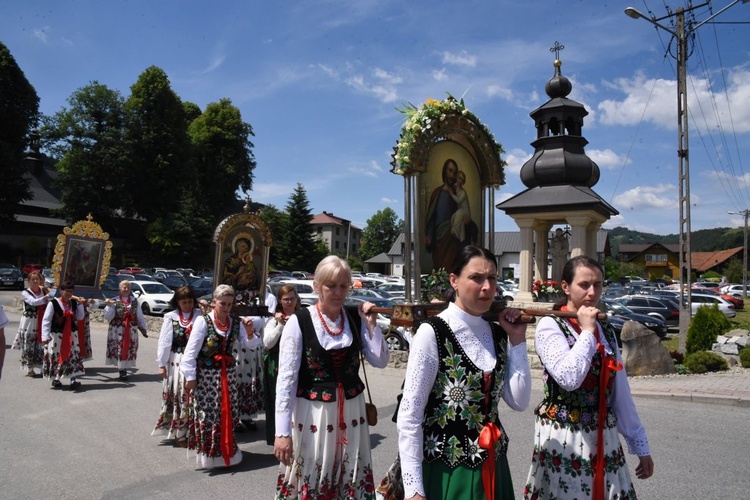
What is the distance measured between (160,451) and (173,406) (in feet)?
1.81

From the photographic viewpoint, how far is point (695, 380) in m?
10.7

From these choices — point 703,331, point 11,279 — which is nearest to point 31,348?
point 703,331

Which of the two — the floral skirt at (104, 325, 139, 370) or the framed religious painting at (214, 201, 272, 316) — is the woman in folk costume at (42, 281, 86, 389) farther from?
the framed religious painting at (214, 201, 272, 316)

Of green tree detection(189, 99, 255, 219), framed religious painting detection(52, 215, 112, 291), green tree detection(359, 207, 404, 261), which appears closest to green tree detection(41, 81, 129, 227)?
green tree detection(189, 99, 255, 219)

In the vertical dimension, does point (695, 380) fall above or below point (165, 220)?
below

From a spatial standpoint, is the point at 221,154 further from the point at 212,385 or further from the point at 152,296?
the point at 212,385

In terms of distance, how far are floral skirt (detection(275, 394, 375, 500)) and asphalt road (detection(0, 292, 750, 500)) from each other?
1.92 metres

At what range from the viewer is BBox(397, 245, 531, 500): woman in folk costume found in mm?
2475

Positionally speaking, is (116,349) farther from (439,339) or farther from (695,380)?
(695,380)

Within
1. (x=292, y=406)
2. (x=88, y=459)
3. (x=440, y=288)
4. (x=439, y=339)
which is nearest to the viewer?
(x=439, y=339)

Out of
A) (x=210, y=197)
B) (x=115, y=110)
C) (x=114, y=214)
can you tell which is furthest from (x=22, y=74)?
(x=210, y=197)

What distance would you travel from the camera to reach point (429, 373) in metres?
2.54

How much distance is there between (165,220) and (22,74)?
14121mm

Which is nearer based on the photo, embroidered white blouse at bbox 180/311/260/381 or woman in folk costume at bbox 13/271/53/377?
embroidered white blouse at bbox 180/311/260/381
